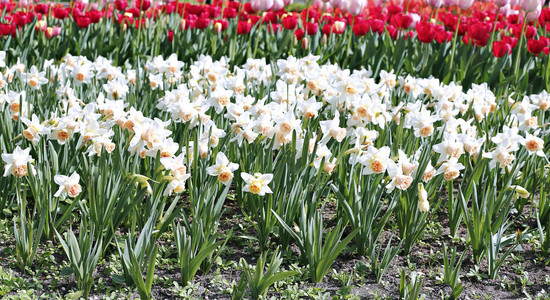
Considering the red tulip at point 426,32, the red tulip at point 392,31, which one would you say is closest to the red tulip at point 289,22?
the red tulip at point 392,31

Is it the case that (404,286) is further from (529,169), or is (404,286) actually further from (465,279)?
(529,169)

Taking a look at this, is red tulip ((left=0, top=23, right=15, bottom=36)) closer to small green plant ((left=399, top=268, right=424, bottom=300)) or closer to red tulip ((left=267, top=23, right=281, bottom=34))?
red tulip ((left=267, top=23, right=281, bottom=34))

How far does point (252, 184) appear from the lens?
2018 mm

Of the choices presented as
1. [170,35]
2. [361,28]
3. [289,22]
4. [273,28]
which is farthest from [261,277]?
[273,28]

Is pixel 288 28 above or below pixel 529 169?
above

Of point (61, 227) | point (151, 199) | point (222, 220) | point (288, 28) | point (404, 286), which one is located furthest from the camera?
point (288, 28)

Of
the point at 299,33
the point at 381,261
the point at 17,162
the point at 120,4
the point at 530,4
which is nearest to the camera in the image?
the point at 17,162

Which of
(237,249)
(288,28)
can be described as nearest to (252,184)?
(237,249)

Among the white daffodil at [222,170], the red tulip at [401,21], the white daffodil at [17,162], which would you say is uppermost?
the red tulip at [401,21]

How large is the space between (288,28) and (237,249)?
2931 mm

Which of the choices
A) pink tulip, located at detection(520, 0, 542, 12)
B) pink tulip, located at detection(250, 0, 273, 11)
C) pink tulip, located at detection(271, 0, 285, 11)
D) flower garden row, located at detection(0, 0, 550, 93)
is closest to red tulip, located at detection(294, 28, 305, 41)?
flower garden row, located at detection(0, 0, 550, 93)

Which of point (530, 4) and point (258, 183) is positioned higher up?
point (530, 4)

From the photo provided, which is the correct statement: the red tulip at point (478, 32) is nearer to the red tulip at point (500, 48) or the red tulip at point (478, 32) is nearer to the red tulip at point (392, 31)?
the red tulip at point (500, 48)

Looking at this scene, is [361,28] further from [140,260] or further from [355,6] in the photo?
[140,260]
